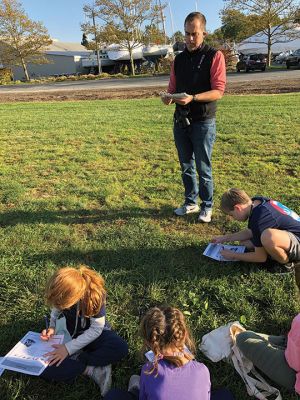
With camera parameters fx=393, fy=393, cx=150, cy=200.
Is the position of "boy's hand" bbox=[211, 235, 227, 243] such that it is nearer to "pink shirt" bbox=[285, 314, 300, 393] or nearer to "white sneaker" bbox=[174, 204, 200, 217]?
"white sneaker" bbox=[174, 204, 200, 217]

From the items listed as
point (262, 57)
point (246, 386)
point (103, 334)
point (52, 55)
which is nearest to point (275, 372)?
point (246, 386)

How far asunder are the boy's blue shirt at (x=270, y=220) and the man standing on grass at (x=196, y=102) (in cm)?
112

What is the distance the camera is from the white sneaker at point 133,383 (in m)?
2.23

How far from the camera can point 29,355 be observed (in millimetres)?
2391

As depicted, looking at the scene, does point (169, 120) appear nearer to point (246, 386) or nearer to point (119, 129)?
point (119, 129)

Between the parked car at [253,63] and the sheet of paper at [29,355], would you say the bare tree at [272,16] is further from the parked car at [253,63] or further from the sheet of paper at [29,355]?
the sheet of paper at [29,355]

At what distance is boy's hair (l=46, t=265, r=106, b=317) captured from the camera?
90.1 inches

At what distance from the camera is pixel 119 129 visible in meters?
8.37

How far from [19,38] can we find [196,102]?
44.0 m

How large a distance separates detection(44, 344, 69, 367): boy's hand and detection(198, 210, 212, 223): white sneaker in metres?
2.17

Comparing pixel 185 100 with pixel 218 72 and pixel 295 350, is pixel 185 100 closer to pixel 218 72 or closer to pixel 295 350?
pixel 218 72

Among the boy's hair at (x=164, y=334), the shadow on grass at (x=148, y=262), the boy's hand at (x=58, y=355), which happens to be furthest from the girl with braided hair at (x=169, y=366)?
Result: the shadow on grass at (x=148, y=262)

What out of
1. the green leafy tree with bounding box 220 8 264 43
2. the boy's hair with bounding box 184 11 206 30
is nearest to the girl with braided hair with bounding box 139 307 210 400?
the boy's hair with bounding box 184 11 206 30

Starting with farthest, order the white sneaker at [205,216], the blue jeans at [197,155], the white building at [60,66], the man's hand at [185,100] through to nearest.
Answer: the white building at [60,66], the white sneaker at [205,216], the blue jeans at [197,155], the man's hand at [185,100]
